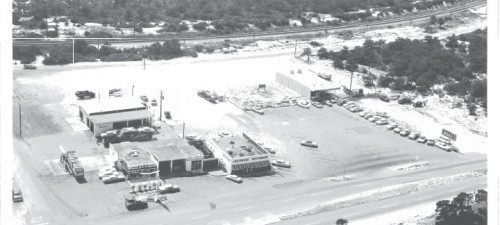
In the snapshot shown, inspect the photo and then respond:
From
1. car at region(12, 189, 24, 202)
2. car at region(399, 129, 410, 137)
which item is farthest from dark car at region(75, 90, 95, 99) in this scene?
car at region(399, 129, 410, 137)

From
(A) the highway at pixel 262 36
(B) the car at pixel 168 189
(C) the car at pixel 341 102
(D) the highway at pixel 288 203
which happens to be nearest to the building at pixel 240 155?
(D) the highway at pixel 288 203

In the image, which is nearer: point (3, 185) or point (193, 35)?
point (3, 185)

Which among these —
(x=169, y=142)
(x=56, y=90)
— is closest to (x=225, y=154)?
(x=169, y=142)

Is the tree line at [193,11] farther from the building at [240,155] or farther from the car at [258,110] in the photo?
the building at [240,155]

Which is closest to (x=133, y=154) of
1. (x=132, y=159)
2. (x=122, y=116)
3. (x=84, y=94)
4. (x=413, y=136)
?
(x=132, y=159)

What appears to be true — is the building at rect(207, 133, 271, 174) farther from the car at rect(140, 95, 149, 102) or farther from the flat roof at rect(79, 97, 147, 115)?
the car at rect(140, 95, 149, 102)
